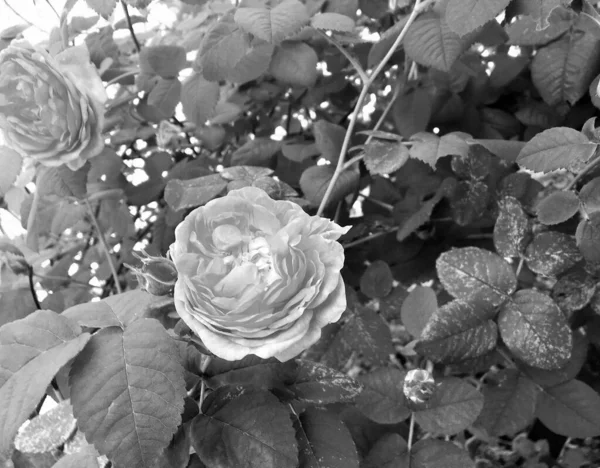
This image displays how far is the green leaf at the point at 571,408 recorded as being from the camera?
750 mm

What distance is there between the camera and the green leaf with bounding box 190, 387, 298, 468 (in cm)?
49

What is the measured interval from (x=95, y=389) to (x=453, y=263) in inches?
17.6

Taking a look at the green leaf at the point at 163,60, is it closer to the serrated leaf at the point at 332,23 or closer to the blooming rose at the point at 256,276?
the serrated leaf at the point at 332,23

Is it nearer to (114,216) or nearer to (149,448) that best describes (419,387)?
(149,448)

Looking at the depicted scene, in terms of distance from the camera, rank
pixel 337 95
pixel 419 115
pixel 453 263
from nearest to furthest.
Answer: pixel 453 263 → pixel 419 115 → pixel 337 95

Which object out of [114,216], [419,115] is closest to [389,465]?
[419,115]

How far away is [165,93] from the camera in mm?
939

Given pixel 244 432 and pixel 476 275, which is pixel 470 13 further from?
pixel 244 432

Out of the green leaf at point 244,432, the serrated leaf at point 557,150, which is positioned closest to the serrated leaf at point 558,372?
the serrated leaf at point 557,150

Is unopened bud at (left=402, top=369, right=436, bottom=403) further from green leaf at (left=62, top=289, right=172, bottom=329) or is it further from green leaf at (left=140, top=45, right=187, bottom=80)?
green leaf at (left=140, top=45, right=187, bottom=80)

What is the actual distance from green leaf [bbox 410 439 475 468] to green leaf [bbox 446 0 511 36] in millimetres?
447

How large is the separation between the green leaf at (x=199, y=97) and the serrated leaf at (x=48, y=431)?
19.0 inches

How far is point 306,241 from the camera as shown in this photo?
461 millimetres

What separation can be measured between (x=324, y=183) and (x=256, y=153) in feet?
0.69
